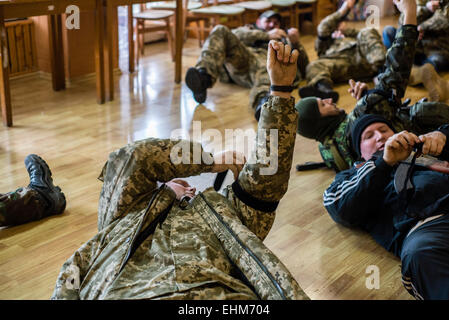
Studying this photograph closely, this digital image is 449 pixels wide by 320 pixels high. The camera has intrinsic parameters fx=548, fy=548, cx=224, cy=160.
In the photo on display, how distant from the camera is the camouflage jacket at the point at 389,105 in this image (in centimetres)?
259

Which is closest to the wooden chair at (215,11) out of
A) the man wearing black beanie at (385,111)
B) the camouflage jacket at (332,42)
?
the camouflage jacket at (332,42)

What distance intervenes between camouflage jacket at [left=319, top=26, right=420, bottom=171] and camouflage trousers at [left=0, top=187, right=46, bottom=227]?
4.50 feet

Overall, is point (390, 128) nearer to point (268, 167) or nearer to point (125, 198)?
point (268, 167)

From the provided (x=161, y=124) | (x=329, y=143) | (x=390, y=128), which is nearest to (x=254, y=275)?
(x=390, y=128)

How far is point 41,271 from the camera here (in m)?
1.92

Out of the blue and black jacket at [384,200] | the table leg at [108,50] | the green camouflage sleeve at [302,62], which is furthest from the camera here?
the green camouflage sleeve at [302,62]

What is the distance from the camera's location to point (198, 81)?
3.74 metres

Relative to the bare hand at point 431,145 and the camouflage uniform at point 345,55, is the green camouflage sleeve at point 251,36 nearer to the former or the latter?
the camouflage uniform at point 345,55

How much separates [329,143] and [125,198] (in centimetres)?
134

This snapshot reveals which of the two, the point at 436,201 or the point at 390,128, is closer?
the point at 436,201

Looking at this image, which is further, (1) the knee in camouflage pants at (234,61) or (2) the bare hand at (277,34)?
(2) the bare hand at (277,34)

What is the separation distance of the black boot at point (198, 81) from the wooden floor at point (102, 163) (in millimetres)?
95

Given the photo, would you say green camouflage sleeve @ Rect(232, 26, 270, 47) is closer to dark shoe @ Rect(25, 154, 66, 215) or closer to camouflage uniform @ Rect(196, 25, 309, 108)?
camouflage uniform @ Rect(196, 25, 309, 108)

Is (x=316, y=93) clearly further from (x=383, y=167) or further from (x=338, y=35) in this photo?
(x=383, y=167)
